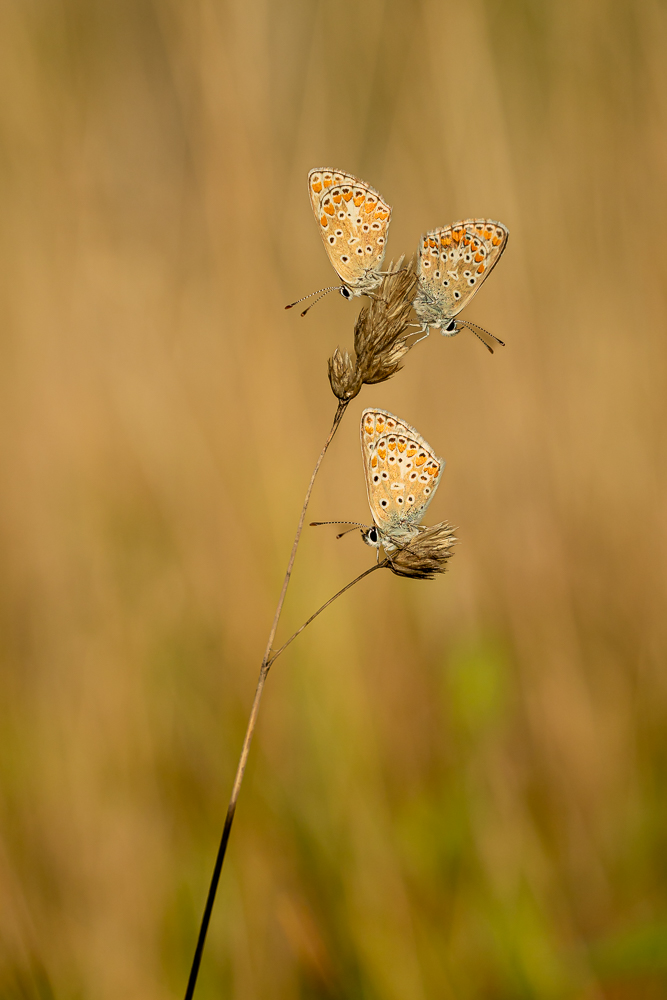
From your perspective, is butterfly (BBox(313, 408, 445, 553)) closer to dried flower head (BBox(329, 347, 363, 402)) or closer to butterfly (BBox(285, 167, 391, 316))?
dried flower head (BBox(329, 347, 363, 402))


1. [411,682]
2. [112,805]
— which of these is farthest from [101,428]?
[411,682]

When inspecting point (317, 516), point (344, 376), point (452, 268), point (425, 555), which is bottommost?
point (425, 555)

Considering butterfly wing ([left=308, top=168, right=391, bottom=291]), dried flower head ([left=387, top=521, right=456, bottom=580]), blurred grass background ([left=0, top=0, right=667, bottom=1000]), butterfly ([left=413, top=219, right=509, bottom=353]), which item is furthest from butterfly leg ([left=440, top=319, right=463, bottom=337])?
blurred grass background ([left=0, top=0, right=667, bottom=1000])

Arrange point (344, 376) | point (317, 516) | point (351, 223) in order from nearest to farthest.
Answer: point (344, 376)
point (351, 223)
point (317, 516)

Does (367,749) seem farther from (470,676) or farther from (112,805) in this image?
(112,805)

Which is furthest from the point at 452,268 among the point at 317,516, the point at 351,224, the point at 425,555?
the point at 317,516

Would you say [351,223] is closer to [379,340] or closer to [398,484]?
[379,340]

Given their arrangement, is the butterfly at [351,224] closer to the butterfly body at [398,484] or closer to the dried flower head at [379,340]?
the dried flower head at [379,340]
